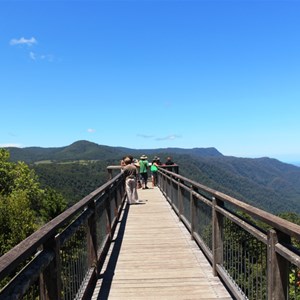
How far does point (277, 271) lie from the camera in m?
3.35

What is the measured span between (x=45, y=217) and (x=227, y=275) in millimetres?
38826

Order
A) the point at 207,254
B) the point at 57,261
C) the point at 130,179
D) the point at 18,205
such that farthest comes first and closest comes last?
1. the point at 18,205
2. the point at 130,179
3. the point at 207,254
4. the point at 57,261

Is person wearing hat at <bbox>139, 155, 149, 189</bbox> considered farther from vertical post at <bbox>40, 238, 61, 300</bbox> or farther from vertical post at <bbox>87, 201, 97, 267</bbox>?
vertical post at <bbox>40, 238, 61, 300</bbox>

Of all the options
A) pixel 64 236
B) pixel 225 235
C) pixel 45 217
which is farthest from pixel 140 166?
pixel 45 217

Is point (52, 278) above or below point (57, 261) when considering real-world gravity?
below

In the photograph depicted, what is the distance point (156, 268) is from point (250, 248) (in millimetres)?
2415

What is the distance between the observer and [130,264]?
6.80m

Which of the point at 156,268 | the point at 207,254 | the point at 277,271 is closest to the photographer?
the point at 277,271

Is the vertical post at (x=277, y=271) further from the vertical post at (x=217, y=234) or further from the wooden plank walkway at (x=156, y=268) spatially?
the vertical post at (x=217, y=234)


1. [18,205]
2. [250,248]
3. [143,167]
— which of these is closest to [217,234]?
[250,248]

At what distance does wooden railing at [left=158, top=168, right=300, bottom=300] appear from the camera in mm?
3307

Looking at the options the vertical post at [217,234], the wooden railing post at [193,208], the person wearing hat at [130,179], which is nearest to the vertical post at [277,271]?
the vertical post at [217,234]

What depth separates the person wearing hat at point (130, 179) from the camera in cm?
1423

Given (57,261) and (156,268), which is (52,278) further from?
(156,268)
